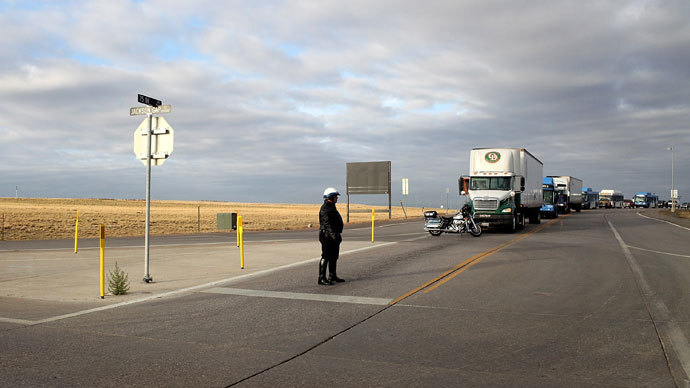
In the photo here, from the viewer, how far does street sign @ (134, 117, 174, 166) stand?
10.5 metres

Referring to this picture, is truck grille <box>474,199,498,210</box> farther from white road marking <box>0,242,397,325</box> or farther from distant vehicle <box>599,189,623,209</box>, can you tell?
distant vehicle <box>599,189,623,209</box>

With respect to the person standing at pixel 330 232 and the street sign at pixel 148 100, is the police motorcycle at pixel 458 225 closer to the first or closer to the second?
the person standing at pixel 330 232

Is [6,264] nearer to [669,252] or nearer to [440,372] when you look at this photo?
[440,372]

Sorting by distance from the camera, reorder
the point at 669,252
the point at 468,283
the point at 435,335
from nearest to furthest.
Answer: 1. the point at 435,335
2. the point at 468,283
3. the point at 669,252

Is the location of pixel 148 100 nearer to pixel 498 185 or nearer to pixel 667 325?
pixel 667 325

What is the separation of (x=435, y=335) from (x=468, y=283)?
403 cm

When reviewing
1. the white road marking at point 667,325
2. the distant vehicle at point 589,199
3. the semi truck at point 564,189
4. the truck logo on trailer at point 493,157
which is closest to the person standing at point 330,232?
the white road marking at point 667,325

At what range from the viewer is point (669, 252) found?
54.5 ft

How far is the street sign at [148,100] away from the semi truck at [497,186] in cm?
1672

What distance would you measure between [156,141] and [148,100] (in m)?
0.80

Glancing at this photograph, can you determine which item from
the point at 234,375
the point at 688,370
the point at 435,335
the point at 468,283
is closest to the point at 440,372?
the point at 435,335

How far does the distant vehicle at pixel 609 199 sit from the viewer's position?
309ft

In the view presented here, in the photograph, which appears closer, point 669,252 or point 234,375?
point 234,375

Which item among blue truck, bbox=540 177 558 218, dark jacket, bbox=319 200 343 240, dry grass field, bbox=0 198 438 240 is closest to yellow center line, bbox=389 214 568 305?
dark jacket, bbox=319 200 343 240
